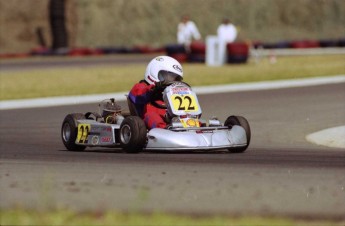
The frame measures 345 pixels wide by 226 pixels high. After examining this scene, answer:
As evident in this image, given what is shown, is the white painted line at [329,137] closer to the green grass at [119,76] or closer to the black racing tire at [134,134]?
the black racing tire at [134,134]

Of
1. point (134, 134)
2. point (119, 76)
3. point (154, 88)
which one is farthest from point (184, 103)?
point (119, 76)

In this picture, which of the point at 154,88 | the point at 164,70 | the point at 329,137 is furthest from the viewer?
the point at 329,137

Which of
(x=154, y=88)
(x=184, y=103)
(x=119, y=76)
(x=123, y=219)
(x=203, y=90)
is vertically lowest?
(x=123, y=219)

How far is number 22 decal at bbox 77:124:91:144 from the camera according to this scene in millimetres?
12633

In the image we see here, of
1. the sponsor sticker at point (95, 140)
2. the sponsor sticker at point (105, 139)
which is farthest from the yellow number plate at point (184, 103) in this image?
the sponsor sticker at point (95, 140)

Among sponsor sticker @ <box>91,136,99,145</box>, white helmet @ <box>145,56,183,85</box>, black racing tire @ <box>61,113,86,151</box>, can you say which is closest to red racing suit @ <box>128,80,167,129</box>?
white helmet @ <box>145,56,183,85</box>

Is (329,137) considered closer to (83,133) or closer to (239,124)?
(239,124)

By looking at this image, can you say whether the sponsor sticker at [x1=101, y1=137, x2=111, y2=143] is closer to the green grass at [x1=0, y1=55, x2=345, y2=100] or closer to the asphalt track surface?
the asphalt track surface

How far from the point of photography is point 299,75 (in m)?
28.8

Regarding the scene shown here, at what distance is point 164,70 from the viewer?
489 inches

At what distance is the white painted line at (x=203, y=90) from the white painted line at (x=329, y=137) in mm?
7653

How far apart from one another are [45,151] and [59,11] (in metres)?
37.1

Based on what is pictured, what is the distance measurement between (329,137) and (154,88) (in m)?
2.90

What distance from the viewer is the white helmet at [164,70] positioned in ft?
40.7
